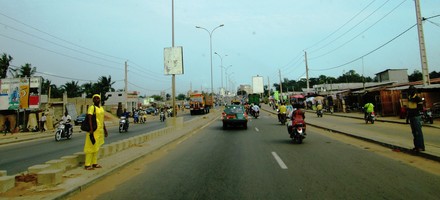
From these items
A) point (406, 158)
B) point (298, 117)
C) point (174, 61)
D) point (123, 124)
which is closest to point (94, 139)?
point (298, 117)

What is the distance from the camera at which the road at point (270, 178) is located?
5781 millimetres

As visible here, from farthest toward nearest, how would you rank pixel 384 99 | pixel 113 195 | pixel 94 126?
1. pixel 384 99
2. pixel 94 126
3. pixel 113 195

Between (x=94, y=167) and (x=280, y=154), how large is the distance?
5.58 metres

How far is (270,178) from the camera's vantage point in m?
7.00

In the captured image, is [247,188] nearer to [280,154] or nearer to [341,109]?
[280,154]

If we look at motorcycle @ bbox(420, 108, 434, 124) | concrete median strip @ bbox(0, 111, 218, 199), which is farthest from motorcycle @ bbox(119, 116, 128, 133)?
motorcycle @ bbox(420, 108, 434, 124)

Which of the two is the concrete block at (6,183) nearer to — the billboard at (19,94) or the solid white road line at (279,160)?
the solid white road line at (279,160)

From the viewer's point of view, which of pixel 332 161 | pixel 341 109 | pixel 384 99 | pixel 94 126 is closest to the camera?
pixel 94 126

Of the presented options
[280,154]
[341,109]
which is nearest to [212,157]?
[280,154]

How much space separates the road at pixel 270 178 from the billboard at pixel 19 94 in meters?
26.4

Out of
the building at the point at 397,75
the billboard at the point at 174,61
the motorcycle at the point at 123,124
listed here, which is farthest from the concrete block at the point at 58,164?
the building at the point at 397,75

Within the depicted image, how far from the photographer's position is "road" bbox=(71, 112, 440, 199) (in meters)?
5.78

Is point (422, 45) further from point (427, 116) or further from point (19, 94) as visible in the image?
point (19, 94)

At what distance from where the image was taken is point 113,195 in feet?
19.4
